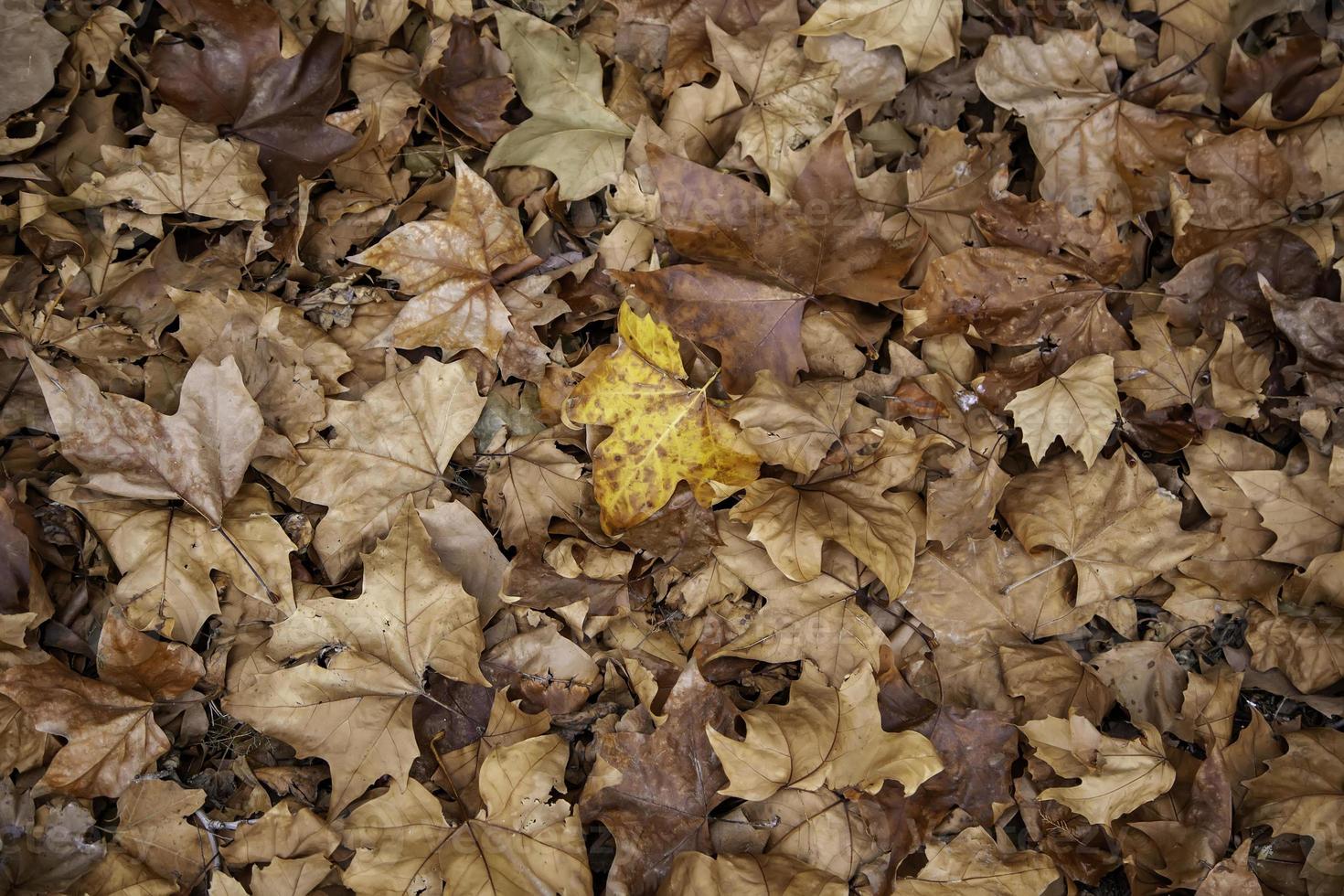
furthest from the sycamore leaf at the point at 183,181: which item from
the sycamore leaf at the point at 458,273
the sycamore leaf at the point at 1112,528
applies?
the sycamore leaf at the point at 1112,528

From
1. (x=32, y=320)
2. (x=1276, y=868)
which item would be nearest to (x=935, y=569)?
(x=1276, y=868)

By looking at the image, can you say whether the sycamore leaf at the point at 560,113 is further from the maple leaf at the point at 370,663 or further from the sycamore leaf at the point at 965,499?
the sycamore leaf at the point at 965,499

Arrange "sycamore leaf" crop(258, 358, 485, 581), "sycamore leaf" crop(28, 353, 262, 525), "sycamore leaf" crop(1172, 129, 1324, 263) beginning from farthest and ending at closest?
"sycamore leaf" crop(1172, 129, 1324, 263) < "sycamore leaf" crop(258, 358, 485, 581) < "sycamore leaf" crop(28, 353, 262, 525)

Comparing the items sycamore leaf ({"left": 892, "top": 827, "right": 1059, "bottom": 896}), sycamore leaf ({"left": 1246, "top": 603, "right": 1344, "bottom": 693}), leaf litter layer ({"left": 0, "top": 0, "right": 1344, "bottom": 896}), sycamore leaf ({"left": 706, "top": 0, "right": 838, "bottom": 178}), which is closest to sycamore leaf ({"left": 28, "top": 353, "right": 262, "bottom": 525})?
leaf litter layer ({"left": 0, "top": 0, "right": 1344, "bottom": 896})

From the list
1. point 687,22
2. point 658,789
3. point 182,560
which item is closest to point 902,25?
point 687,22

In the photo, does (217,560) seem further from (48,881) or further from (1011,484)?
(1011,484)

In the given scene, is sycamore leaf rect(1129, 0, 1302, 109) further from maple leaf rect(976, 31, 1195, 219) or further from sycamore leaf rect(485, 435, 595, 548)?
sycamore leaf rect(485, 435, 595, 548)

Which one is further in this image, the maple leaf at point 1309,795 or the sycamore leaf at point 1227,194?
the sycamore leaf at point 1227,194
